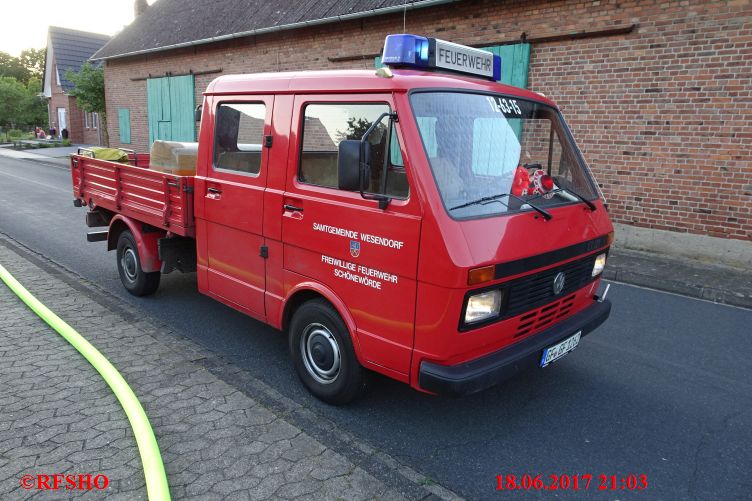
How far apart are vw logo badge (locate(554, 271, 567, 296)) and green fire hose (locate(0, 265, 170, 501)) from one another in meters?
2.59

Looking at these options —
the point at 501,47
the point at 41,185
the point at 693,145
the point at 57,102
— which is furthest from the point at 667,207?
the point at 57,102

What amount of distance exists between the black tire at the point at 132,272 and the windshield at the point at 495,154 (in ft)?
12.6

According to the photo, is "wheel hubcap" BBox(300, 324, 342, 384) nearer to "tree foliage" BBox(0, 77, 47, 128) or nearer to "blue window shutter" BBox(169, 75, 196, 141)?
"blue window shutter" BBox(169, 75, 196, 141)

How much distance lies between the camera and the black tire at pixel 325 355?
363cm

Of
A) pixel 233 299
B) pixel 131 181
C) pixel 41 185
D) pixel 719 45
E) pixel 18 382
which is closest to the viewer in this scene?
pixel 18 382

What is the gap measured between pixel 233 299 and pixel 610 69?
7.21 meters

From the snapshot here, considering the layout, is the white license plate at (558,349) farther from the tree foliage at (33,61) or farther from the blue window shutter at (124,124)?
the tree foliage at (33,61)

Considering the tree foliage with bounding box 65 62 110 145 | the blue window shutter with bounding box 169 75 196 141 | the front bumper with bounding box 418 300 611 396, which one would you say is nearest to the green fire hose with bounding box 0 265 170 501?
the front bumper with bounding box 418 300 611 396

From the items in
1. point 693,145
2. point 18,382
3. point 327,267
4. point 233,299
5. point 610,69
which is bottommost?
point 18,382

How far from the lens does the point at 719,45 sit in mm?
7617

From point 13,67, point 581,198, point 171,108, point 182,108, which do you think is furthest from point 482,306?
point 13,67

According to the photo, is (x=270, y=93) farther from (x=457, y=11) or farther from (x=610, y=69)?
(x=457, y=11)

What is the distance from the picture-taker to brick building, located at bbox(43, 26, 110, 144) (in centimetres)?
3731

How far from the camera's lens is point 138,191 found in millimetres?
5602
